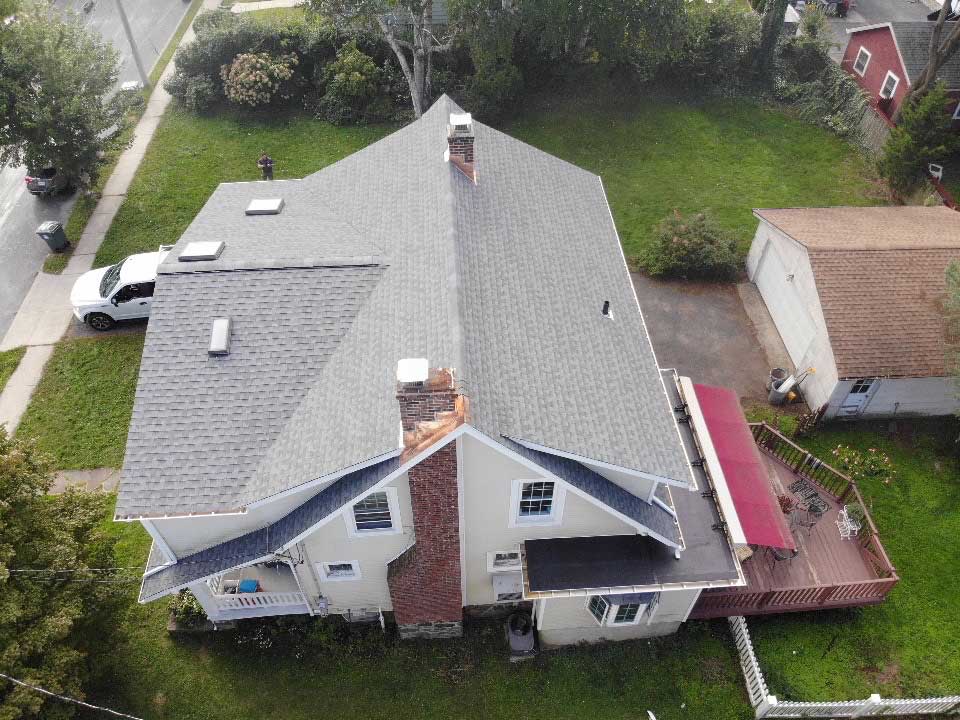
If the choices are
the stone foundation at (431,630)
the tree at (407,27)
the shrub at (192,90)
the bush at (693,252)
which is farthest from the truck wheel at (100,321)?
the bush at (693,252)

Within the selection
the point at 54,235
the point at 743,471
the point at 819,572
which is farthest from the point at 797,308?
the point at 54,235

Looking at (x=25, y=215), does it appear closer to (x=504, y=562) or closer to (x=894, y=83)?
(x=504, y=562)

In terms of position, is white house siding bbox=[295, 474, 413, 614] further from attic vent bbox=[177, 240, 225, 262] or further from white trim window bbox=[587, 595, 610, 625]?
attic vent bbox=[177, 240, 225, 262]

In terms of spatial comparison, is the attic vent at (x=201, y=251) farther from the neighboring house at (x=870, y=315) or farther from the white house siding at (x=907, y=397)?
the white house siding at (x=907, y=397)

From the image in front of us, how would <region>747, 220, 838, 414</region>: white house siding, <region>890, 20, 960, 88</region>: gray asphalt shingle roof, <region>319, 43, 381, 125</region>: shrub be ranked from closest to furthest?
<region>747, 220, 838, 414</region>: white house siding
<region>890, 20, 960, 88</region>: gray asphalt shingle roof
<region>319, 43, 381, 125</region>: shrub

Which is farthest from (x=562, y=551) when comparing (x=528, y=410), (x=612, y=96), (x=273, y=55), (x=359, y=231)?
(x=273, y=55)

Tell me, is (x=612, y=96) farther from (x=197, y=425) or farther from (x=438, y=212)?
(x=197, y=425)

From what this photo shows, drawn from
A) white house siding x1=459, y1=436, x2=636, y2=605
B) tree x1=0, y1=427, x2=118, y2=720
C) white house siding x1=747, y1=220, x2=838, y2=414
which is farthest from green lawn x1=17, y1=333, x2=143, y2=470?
white house siding x1=747, y1=220, x2=838, y2=414
